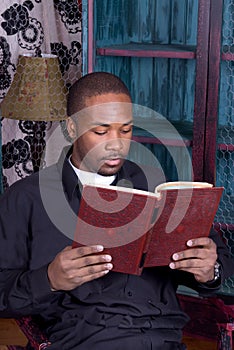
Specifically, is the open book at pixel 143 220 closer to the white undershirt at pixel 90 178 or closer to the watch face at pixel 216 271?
the watch face at pixel 216 271

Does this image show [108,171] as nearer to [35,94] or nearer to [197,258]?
[197,258]

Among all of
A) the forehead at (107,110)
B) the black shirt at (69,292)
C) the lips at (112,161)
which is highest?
the forehead at (107,110)

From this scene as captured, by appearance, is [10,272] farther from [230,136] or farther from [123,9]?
[123,9]

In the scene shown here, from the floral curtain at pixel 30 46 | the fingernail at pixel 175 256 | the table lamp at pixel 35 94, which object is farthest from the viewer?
the floral curtain at pixel 30 46

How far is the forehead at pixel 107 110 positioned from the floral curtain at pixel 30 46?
1.59 meters

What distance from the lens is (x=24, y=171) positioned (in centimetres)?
365

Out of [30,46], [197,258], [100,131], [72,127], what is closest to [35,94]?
[30,46]

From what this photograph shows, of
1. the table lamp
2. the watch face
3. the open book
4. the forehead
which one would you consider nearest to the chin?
the forehead

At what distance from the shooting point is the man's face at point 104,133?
1.84 meters

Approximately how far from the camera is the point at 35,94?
3156 millimetres

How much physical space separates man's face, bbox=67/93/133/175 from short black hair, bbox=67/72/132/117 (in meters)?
0.01

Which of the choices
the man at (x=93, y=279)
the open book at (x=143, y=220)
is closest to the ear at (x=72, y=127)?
the man at (x=93, y=279)

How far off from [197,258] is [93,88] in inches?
22.6

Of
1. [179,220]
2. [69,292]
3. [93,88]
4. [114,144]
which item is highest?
[93,88]
